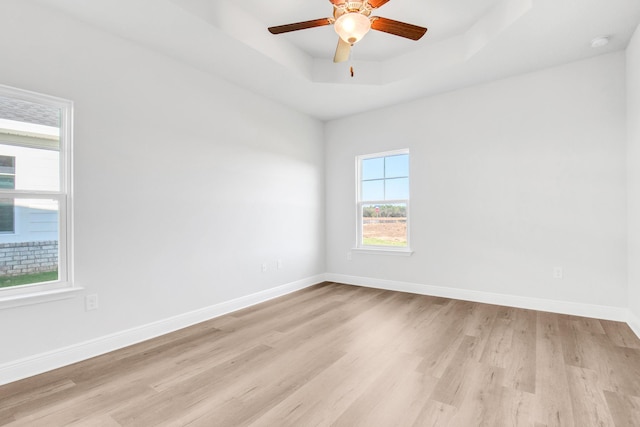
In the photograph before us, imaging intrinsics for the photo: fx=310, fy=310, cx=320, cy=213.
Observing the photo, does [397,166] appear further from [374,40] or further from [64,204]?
[64,204]

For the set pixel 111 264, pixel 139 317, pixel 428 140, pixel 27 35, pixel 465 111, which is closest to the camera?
pixel 27 35

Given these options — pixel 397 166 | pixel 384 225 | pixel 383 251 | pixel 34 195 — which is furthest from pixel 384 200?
pixel 34 195

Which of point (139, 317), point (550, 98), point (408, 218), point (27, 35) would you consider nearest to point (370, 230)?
point (408, 218)

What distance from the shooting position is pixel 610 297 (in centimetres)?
318

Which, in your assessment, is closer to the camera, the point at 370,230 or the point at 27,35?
the point at 27,35

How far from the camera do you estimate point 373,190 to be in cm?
489

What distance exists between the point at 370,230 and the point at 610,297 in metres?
2.85

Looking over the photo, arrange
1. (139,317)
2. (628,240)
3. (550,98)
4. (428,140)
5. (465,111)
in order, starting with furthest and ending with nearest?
(428,140) → (465,111) → (550,98) → (628,240) → (139,317)

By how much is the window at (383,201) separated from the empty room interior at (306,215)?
0.03 metres

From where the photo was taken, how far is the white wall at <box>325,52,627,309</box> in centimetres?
321

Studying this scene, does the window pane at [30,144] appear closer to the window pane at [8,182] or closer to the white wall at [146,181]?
the window pane at [8,182]

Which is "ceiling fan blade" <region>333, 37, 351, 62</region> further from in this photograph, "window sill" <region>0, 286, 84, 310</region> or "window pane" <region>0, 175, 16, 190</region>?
"window sill" <region>0, 286, 84, 310</region>

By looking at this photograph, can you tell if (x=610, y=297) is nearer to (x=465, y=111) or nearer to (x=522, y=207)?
(x=522, y=207)

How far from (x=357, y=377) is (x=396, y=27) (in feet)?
8.25
